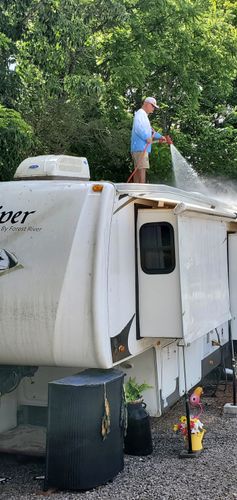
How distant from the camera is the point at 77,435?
4.06 meters

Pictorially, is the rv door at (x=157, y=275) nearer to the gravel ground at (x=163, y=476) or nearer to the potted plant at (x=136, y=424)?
the potted plant at (x=136, y=424)

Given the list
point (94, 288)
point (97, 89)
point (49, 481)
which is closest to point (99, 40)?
point (97, 89)

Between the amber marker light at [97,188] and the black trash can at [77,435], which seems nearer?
the black trash can at [77,435]

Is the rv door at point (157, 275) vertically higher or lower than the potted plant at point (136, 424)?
higher

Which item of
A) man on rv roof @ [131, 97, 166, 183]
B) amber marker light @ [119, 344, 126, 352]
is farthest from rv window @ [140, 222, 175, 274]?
man on rv roof @ [131, 97, 166, 183]

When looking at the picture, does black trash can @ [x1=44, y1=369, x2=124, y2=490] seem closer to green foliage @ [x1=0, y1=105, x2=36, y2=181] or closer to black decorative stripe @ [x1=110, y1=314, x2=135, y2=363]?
black decorative stripe @ [x1=110, y1=314, x2=135, y2=363]

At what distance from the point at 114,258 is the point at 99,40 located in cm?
859

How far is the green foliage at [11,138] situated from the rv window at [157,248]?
3.05m

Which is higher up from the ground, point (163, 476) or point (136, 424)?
point (136, 424)

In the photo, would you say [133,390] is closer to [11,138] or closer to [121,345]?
[121,345]

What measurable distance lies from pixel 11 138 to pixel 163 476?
498cm

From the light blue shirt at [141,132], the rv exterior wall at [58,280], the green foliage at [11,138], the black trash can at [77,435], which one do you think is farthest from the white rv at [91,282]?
the green foliage at [11,138]

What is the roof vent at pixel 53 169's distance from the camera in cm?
509

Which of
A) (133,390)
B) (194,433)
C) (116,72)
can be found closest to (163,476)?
(194,433)
